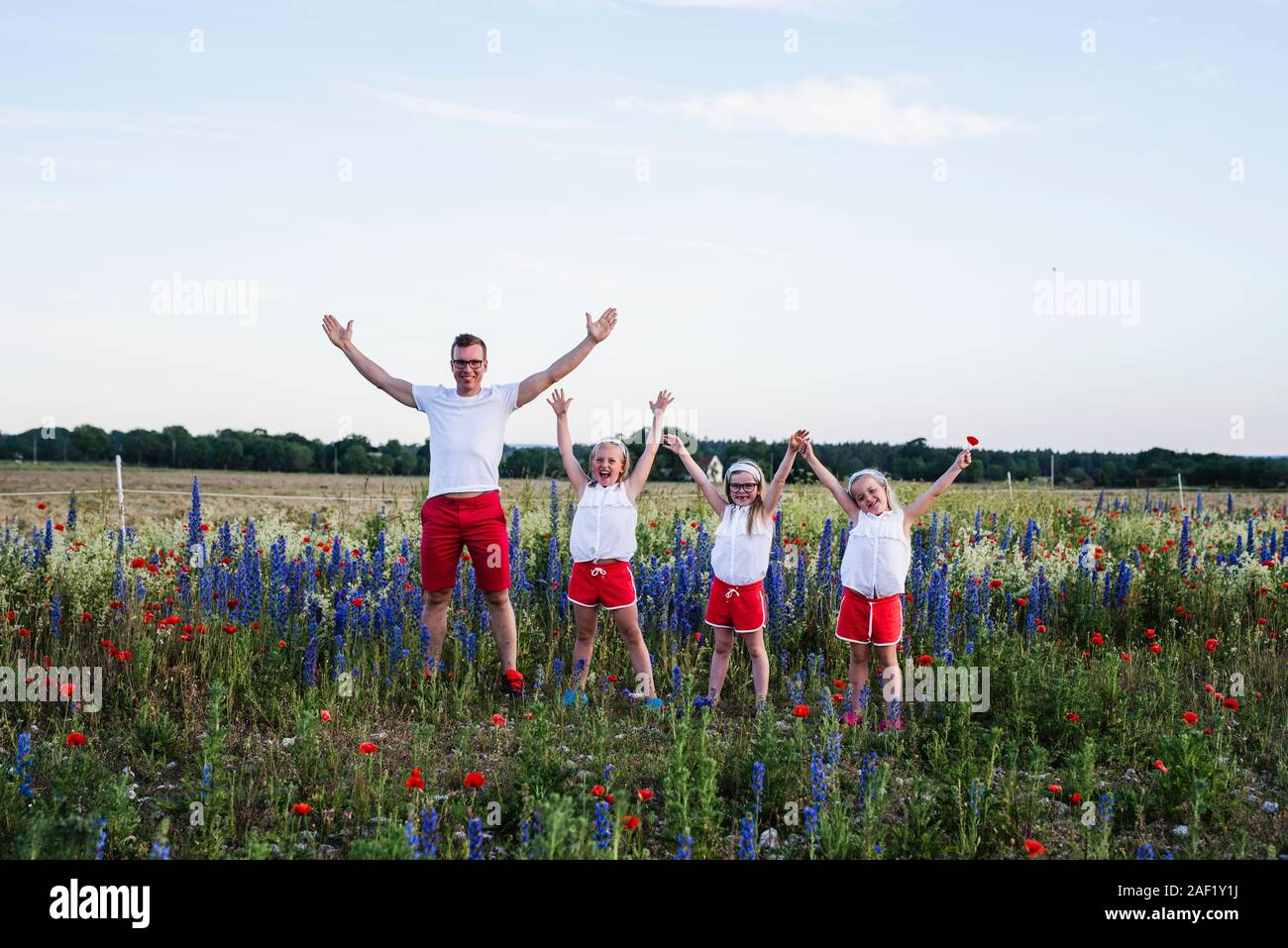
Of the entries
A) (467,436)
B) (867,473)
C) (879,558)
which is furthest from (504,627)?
(867,473)

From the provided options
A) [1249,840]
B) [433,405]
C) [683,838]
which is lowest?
Result: [1249,840]

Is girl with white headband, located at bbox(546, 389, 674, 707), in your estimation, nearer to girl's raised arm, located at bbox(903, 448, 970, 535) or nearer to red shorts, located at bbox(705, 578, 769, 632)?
red shorts, located at bbox(705, 578, 769, 632)

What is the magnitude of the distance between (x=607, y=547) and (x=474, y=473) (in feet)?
3.02

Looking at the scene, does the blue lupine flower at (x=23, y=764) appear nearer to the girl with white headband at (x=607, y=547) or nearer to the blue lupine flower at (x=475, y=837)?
the blue lupine flower at (x=475, y=837)

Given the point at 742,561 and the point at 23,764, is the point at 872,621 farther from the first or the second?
the point at 23,764

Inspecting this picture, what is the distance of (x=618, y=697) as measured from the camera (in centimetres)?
609

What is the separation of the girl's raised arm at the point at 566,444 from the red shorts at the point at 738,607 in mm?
1039

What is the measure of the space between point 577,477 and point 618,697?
1.36 metres

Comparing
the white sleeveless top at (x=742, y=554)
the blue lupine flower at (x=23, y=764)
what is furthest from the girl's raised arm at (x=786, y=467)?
the blue lupine flower at (x=23, y=764)

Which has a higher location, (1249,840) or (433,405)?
(433,405)

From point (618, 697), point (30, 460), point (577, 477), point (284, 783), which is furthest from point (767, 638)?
point (30, 460)

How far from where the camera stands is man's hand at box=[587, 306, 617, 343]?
5.93 metres

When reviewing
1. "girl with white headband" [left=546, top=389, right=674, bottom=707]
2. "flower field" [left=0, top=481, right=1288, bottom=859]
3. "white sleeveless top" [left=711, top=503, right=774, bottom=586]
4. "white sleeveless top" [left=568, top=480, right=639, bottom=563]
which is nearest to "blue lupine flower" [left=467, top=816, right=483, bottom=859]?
"flower field" [left=0, top=481, right=1288, bottom=859]

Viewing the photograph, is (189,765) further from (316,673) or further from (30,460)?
(30,460)
